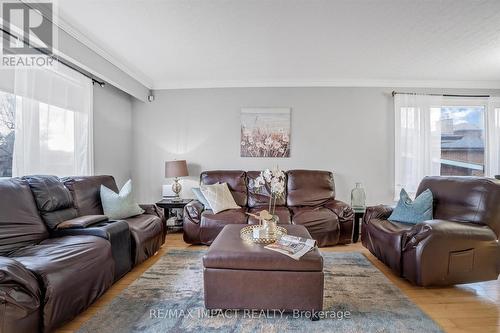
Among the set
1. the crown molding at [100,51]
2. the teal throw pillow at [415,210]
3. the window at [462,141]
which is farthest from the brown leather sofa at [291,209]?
the window at [462,141]

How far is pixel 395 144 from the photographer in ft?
13.3

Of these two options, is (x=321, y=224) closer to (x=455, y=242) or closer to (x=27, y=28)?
(x=455, y=242)

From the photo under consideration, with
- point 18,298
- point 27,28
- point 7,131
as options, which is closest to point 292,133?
point 27,28

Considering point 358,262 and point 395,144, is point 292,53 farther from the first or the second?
point 358,262

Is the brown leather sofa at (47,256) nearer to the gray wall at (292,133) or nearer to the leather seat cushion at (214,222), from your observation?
the leather seat cushion at (214,222)

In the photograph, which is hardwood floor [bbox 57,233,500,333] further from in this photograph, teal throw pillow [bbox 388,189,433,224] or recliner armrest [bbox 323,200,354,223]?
recliner armrest [bbox 323,200,354,223]

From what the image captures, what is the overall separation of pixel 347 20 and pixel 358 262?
2.49 metres

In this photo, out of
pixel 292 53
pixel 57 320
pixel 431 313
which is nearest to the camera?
pixel 57 320

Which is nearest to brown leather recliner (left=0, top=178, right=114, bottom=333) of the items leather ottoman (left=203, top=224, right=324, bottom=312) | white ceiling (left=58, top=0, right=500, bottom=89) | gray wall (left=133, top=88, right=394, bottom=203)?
leather ottoman (left=203, top=224, right=324, bottom=312)

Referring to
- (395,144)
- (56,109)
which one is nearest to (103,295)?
(56,109)

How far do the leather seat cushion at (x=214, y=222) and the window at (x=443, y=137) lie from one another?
8.81ft

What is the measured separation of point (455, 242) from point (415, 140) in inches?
92.6

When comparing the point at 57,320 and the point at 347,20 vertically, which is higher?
the point at 347,20

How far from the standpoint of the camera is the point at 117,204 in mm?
2816
